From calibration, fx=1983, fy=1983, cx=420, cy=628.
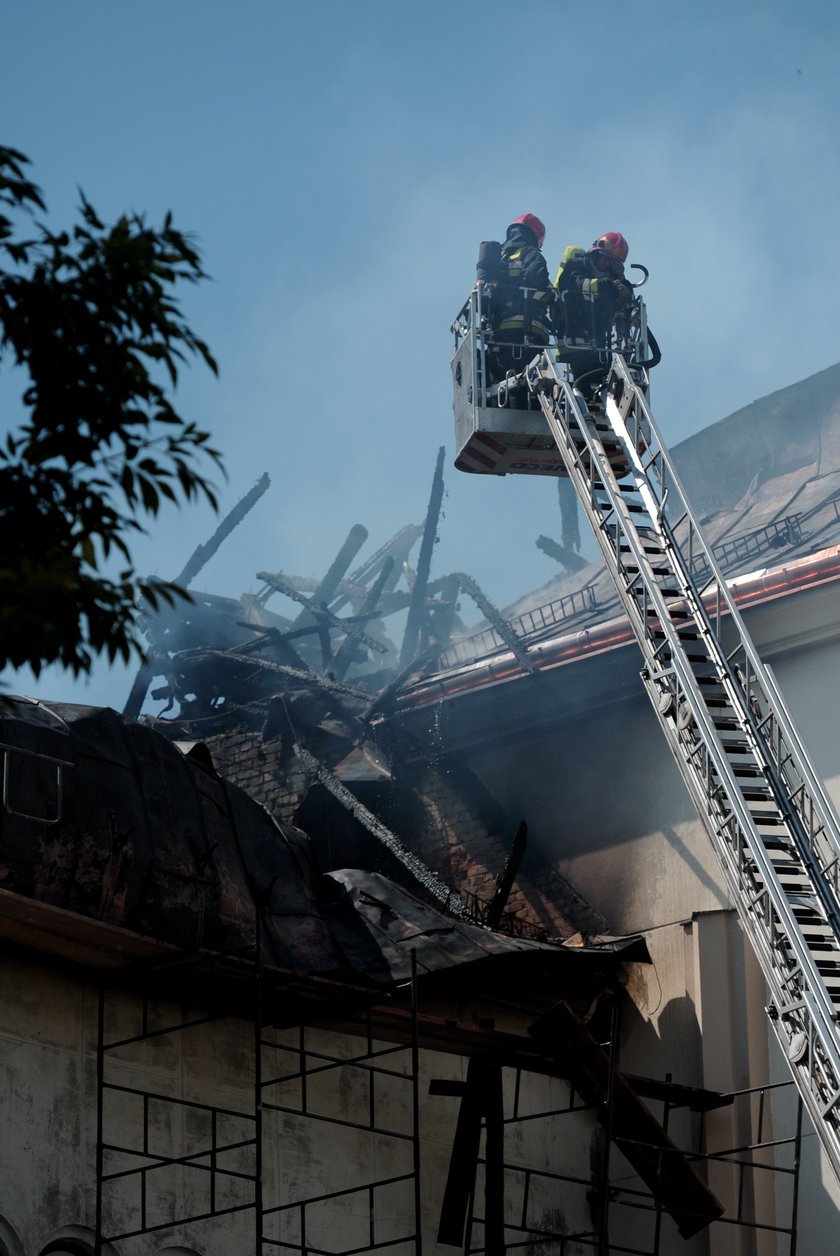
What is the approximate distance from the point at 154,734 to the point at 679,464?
1433 centimetres

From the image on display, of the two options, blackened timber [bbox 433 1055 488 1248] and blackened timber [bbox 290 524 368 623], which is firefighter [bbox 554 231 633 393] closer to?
blackened timber [bbox 433 1055 488 1248]

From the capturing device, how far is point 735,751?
513 inches

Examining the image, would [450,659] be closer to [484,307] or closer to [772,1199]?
[484,307]

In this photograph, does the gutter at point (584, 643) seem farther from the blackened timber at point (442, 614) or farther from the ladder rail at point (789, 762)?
the blackened timber at point (442, 614)

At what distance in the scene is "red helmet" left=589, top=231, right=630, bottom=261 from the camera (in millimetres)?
16625

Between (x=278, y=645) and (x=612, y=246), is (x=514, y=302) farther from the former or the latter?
(x=278, y=645)

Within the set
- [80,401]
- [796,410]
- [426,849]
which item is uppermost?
[796,410]

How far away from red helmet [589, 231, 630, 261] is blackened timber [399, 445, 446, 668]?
35.1 ft

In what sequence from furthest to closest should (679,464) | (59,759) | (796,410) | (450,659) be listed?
(679,464) → (796,410) → (450,659) → (59,759)

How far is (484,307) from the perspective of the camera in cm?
1627

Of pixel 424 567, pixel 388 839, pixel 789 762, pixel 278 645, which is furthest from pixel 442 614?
pixel 789 762

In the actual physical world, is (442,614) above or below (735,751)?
above

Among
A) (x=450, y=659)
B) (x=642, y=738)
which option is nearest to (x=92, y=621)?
(x=642, y=738)

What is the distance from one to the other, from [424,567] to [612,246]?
1118 cm
